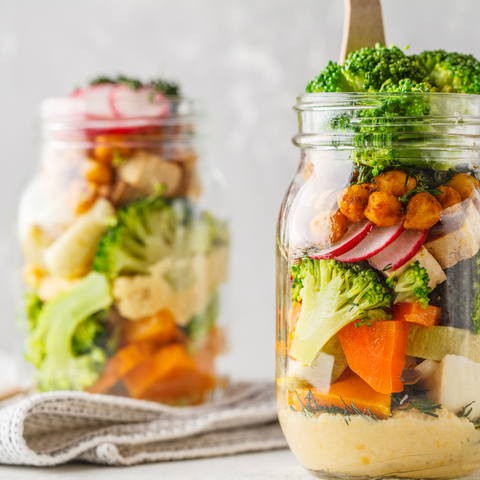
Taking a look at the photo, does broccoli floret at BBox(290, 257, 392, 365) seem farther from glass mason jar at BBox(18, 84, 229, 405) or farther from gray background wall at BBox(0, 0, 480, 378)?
gray background wall at BBox(0, 0, 480, 378)

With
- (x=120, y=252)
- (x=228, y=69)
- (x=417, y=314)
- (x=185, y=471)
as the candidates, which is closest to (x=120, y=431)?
(x=185, y=471)

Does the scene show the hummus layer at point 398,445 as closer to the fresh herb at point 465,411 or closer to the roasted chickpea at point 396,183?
the fresh herb at point 465,411

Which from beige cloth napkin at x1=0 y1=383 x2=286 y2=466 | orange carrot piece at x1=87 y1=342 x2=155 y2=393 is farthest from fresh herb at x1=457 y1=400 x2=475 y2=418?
orange carrot piece at x1=87 y1=342 x2=155 y2=393

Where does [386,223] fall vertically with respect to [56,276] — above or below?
above

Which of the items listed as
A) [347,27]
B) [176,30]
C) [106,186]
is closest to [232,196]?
[176,30]

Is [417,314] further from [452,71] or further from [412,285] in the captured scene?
[452,71]

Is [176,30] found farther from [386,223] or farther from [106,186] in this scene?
[386,223]

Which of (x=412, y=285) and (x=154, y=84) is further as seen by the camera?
(x=154, y=84)
